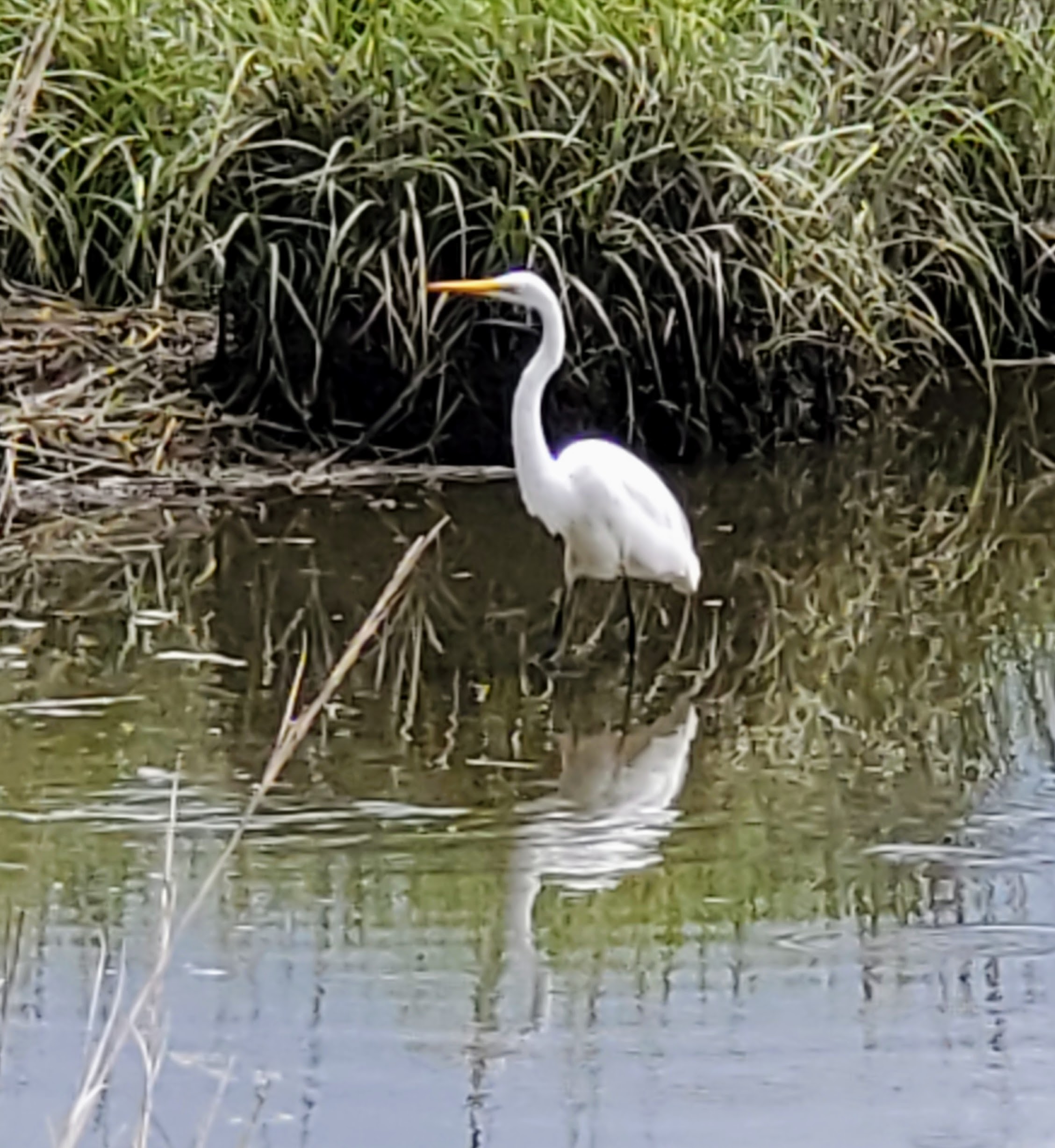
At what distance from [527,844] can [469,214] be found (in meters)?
3.60

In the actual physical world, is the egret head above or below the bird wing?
above

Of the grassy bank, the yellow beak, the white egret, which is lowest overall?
the white egret

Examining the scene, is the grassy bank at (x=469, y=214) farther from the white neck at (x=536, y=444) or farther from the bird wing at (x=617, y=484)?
the bird wing at (x=617, y=484)

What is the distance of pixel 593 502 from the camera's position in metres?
5.93

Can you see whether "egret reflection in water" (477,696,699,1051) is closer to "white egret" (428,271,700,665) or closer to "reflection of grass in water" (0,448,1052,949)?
"reflection of grass in water" (0,448,1052,949)

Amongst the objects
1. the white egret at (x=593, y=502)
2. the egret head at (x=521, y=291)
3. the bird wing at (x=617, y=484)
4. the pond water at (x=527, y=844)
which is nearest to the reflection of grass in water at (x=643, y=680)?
the pond water at (x=527, y=844)

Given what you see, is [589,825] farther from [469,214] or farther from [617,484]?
[469,214]

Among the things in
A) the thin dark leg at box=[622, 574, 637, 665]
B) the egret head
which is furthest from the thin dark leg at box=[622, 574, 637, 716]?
the egret head

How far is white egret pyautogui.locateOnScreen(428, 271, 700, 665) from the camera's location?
5938mm

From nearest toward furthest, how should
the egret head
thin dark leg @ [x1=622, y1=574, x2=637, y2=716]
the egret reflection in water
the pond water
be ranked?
the pond water < the egret reflection in water < thin dark leg @ [x1=622, y1=574, x2=637, y2=716] < the egret head

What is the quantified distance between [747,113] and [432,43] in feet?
3.34

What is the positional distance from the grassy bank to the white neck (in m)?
1.46

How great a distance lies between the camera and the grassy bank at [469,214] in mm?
7809

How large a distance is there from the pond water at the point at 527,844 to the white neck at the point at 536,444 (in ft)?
0.93
